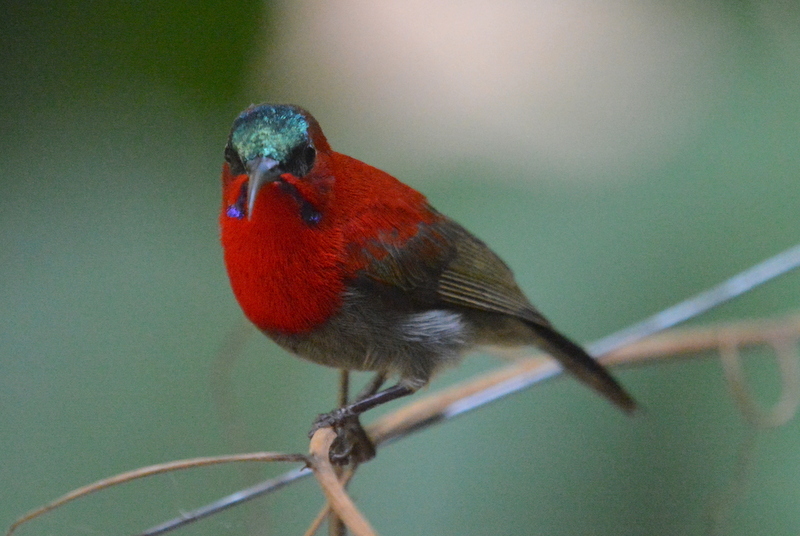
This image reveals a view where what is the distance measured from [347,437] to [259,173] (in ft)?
2.43

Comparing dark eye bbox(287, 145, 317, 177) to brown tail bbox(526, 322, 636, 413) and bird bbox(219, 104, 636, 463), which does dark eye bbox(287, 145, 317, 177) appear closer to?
bird bbox(219, 104, 636, 463)

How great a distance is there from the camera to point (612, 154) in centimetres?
373

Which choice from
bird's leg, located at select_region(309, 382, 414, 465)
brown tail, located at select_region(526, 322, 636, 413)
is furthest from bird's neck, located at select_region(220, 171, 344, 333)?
brown tail, located at select_region(526, 322, 636, 413)

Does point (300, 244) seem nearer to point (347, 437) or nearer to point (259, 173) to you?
point (259, 173)

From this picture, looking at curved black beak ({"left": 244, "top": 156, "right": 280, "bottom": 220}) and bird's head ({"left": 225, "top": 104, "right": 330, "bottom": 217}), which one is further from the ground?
bird's head ({"left": 225, "top": 104, "right": 330, "bottom": 217})

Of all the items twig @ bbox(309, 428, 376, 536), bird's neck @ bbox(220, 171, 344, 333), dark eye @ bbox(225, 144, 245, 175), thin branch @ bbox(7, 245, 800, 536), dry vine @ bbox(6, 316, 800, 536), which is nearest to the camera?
twig @ bbox(309, 428, 376, 536)

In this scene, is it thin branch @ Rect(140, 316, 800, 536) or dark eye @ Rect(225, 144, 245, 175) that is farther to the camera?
thin branch @ Rect(140, 316, 800, 536)

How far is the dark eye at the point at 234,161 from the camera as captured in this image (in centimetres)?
188

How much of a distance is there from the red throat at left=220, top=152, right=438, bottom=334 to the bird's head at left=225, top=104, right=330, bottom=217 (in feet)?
0.14

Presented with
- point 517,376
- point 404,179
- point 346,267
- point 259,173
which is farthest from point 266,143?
point 404,179

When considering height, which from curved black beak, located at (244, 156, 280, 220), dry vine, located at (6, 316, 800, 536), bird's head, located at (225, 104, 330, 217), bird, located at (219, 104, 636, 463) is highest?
bird's head, located at (225, 104, 330, 217)

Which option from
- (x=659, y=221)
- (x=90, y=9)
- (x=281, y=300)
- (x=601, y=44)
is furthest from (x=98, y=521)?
(x=601, y=44)

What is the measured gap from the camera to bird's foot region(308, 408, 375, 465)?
6.86ft

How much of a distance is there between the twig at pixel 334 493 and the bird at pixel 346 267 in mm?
299
